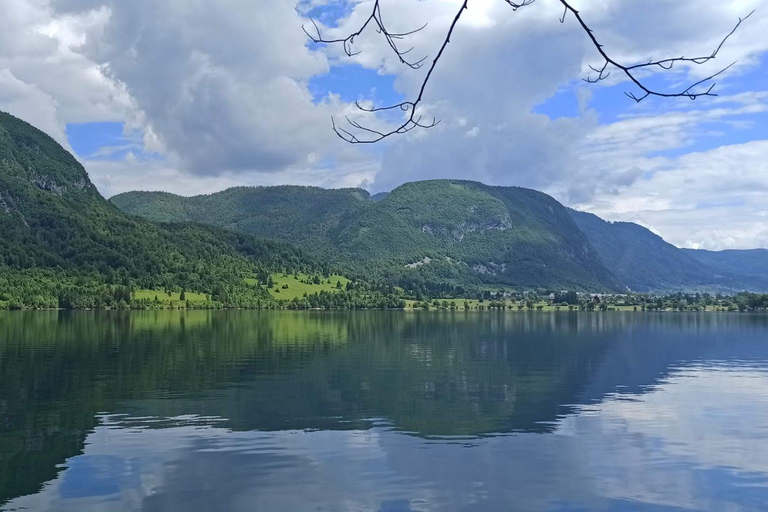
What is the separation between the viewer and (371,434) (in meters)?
41.5

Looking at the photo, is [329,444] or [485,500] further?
[329,444]

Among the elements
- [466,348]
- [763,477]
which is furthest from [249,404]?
[466,348]

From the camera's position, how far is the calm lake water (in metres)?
29.7

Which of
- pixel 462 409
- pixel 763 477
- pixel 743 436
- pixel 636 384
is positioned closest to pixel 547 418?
pixel 462 409

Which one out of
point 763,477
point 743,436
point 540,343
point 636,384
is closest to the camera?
point 763,477

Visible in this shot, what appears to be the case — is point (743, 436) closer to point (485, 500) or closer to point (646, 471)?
point (646, 471)

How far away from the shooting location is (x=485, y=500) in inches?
1156

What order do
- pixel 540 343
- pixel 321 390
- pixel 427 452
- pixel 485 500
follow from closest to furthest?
pixel 485 500 → pixel 427 452 → pixel 321 390 → pixel 540 343

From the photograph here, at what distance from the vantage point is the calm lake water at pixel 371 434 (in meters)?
29.7

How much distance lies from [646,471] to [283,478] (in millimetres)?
17654

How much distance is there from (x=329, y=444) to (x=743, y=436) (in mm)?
25791

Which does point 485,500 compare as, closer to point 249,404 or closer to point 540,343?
point 249,404

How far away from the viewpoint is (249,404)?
5028 centimetres

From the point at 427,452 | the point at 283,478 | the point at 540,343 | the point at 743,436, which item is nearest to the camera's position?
the point at 283,478
